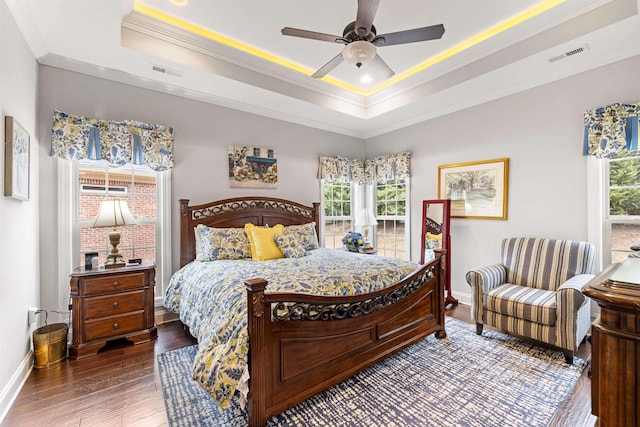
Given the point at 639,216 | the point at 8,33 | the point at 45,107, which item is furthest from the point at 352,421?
the point at 45,107

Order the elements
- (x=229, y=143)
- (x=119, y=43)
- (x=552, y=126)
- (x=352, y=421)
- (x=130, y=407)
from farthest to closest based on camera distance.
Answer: (x=229, y=143), (x=552, y=126), (x=119, y=43), (x=130, y=407), (x=352, y=421)

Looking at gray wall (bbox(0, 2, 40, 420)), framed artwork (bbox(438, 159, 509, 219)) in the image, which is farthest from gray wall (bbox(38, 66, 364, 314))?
framed artwork (bbox(438, 159, 509, 219))

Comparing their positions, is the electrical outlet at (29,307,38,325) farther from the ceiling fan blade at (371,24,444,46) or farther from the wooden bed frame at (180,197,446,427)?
the ceiling fan blade at (371,24,444,46)

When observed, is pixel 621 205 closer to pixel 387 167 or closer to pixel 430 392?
pixel 430 392

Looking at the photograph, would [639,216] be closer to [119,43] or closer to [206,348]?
[206,348]

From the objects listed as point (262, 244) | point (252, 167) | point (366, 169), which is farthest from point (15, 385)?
point (366, 169)

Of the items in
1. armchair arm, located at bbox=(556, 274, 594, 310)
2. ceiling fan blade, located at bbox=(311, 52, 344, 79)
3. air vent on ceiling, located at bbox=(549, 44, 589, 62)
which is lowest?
armchair arm, located at bbox=(556, 274, 594, 310)

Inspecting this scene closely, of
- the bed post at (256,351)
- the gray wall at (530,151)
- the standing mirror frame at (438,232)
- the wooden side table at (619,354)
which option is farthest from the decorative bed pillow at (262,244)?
the wooden side table at (619,354)

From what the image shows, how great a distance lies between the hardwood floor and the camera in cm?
183

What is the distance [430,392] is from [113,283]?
9.45ft

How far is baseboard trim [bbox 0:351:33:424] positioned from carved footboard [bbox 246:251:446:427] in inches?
64.2

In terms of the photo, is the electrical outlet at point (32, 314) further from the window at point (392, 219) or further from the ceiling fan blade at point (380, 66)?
the window at point (392, 219)

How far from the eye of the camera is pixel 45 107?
2807 millimetres

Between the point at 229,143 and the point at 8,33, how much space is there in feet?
7.16
